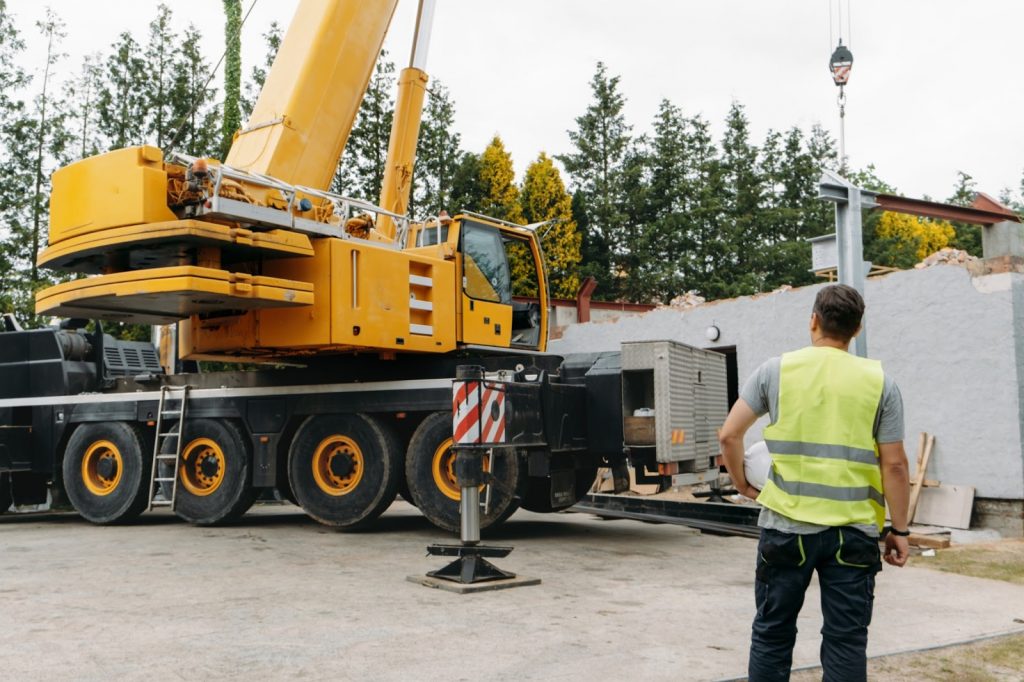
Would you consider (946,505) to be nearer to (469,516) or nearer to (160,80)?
(469,516)

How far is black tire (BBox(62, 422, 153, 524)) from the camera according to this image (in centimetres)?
1159

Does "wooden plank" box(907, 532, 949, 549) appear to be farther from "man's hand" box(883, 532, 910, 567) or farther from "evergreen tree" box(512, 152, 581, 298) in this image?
"evergreen tree" box(512, 152, 581, 298)

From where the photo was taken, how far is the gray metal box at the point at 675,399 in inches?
344

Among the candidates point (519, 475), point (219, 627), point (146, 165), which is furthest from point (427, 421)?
point (219, 627)

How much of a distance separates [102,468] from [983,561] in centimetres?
995

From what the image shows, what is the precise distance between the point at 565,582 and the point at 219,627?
2705mm

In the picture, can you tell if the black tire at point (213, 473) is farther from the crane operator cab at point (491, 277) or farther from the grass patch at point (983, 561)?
the grass patch at point (983, 561)

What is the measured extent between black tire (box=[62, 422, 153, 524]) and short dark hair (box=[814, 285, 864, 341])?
9.91 metres

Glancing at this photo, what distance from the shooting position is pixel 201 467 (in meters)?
11.5

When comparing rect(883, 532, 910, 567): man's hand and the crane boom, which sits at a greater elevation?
the crane boom

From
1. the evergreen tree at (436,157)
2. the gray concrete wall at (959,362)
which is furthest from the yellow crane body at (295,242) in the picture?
the evergreen tree at (436,157)

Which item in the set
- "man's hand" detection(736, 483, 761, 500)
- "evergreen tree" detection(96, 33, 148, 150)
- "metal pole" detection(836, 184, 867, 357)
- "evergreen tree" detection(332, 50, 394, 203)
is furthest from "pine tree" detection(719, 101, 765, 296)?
"man's hand" detection(736, 483, 761, 500)

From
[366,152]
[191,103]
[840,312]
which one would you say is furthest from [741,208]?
[840,312]

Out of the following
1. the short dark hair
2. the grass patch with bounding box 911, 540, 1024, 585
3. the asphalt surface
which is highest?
the short dark hair
